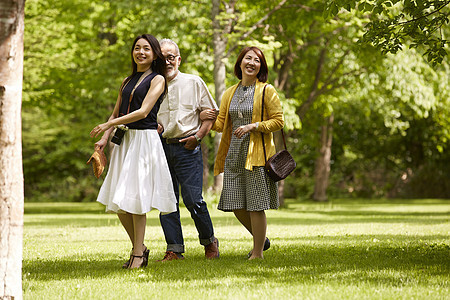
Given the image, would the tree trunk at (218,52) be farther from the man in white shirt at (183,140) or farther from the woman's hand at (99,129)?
the woman's hand at (99,129)

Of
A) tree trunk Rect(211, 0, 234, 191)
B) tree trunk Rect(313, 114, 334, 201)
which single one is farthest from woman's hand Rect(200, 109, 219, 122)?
tree trunk Rect(313, 114, 334, 201)

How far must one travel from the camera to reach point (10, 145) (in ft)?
13.8

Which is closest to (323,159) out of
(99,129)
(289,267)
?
(289,267)

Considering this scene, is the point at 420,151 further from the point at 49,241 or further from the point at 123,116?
the point at 123,116

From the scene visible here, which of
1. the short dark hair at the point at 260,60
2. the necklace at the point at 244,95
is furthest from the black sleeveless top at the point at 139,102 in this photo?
the short dark hair at the point at 260,60

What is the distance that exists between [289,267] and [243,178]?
113 cm

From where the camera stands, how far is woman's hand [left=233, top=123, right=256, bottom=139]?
21.2 ft

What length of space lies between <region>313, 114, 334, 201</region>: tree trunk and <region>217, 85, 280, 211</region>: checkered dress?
2294 cm

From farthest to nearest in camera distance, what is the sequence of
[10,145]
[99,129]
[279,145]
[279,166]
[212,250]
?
[279,145] < [212,250] < [279,166] < [99,129] < [10,145]

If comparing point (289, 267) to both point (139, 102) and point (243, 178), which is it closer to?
point (243, 178)

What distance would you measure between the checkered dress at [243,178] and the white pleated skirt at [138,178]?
0.88 m

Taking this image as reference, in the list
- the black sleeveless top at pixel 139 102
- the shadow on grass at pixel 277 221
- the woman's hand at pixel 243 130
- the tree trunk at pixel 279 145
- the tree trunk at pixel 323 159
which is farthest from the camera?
the tree trunk at pixel 323 159

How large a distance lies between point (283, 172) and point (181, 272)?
1.50 metres

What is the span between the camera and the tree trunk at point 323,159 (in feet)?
99.2
